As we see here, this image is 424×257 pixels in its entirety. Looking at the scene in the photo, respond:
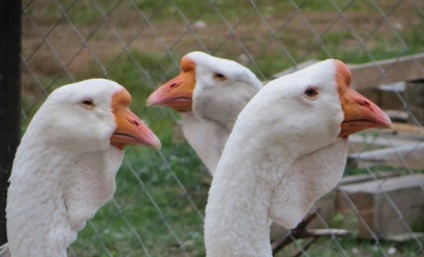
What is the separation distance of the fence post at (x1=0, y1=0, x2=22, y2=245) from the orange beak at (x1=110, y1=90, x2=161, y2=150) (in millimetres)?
1107

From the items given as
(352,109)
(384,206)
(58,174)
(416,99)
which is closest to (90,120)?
(58,174)

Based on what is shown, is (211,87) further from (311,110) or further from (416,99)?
(416,99)

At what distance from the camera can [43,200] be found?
13.2 feet

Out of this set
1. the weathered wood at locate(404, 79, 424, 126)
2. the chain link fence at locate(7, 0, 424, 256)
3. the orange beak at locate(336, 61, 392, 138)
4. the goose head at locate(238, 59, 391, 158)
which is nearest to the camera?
the goose head at locate(238, 59, 391, 158)

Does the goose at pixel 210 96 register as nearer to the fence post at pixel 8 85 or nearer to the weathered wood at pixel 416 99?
the fence post at pixel 8 85

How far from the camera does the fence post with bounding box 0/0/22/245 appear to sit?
5113mm

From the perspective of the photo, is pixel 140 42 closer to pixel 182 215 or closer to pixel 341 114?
pixel 182 215

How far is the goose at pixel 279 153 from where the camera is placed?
379cm

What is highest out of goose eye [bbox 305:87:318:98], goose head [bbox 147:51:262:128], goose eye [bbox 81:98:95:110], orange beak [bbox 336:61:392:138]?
goose eye [bbox 81:98:95:110]

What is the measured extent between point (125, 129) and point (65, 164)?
0.20 metres

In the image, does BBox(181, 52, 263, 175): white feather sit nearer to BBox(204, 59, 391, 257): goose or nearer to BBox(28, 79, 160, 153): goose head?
BBox(28, 79, 160, 153): goose head

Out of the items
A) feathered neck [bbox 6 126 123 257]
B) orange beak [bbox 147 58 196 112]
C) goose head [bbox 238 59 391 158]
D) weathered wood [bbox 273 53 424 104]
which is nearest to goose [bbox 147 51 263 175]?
orange beak [bbox 147 58 196 112]

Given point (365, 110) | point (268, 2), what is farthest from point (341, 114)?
point (268, 2)

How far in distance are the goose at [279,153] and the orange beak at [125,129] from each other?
0.34 meters
